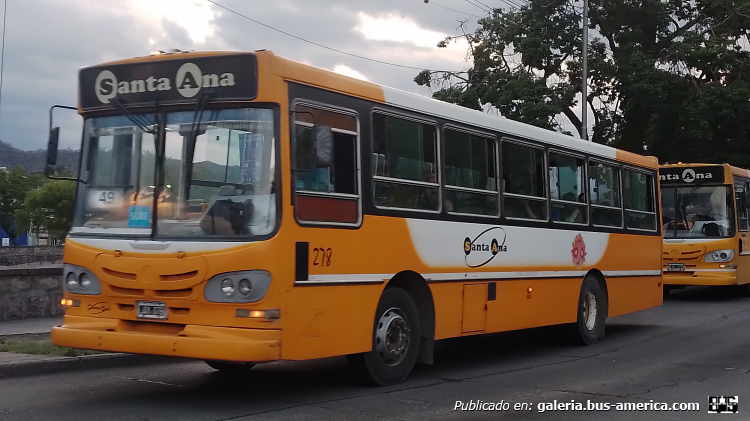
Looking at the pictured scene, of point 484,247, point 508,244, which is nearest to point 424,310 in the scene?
point 484,247

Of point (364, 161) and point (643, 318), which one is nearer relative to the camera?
point (364, 161)

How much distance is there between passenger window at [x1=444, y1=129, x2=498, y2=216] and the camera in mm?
10008

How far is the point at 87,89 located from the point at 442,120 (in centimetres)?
386

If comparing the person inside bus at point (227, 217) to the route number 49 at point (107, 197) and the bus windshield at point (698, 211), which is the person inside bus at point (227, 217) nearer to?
the route number 49 at point (107, 197)

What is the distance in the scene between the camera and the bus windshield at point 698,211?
20547mm

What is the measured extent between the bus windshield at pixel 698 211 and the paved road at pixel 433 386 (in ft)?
25.2

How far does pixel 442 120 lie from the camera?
9.97 metres

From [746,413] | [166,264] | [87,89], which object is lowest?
[746,413]

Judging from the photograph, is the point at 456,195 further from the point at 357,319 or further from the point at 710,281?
the point at 710,281

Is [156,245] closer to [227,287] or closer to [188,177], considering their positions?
[188,177]

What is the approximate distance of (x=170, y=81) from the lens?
794cm

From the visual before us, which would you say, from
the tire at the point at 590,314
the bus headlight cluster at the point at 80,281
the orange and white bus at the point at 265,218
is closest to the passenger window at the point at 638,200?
the tire at the point at 590,314

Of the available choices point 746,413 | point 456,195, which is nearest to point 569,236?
point 456,195

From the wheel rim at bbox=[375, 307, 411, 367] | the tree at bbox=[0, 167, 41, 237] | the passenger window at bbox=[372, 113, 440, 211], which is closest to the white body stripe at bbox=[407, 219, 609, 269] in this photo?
the passenger window at bbox=[372, 113, 440, 211]
